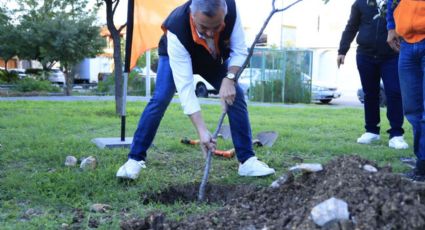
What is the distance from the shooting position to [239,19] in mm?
3309

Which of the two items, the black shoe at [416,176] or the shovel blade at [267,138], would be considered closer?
the black shoe at [416,176]

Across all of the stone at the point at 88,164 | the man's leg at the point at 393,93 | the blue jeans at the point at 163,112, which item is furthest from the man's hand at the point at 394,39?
the stone at the point at 88,164

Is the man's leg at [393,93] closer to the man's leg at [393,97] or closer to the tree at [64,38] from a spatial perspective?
the man's leg at [393,97]

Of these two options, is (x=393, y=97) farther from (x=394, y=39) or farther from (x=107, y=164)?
(x=107, y=164)

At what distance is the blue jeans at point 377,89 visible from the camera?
16.4 feet

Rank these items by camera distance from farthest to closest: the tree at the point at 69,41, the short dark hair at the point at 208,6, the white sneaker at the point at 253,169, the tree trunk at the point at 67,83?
the tree at the point at 69,41, the tree trunk at the point at 67,83, the white sneaker at the point at 253,169, the short dark hair at the point at 208,6

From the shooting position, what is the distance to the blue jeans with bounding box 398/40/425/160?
142 inches

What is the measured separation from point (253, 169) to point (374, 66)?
234 centimetres

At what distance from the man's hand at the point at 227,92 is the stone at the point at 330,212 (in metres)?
1.33

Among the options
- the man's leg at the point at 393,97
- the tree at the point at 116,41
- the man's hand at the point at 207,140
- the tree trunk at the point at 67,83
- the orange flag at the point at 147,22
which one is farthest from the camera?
the tree trunk at the point at 67,83

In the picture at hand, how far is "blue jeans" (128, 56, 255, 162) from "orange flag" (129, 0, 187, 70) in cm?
131

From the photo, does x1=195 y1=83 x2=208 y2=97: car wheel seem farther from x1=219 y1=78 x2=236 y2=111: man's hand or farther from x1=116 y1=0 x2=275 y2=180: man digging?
x1=219 y1=78 x2=236 y2=111: man's hand

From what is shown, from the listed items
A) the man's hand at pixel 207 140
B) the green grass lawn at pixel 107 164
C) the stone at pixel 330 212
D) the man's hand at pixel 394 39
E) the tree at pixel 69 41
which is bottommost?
the green grass lawn at pixel 107 164

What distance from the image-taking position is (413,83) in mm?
3678
